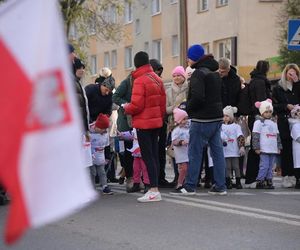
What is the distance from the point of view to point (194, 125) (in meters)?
10.2

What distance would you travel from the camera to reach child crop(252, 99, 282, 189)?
1145cm


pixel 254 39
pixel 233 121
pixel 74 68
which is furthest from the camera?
pixel 254 39

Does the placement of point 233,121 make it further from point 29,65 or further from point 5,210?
point 29,65

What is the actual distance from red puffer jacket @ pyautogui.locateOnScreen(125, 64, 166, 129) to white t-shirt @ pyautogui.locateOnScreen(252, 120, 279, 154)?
88.4 inches

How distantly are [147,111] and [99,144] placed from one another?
119cm

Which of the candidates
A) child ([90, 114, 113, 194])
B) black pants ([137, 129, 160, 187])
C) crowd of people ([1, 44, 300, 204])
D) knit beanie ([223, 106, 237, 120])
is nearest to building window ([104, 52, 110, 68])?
crowd of people ([1, 44, 300, 204])

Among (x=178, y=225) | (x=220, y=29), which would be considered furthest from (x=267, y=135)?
(x=220, y=29)

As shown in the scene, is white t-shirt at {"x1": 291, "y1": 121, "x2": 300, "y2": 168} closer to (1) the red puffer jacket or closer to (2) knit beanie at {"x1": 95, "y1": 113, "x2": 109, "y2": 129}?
(1) the red puffer jacket

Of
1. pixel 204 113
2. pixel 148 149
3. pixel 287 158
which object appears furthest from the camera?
pixel 287 158

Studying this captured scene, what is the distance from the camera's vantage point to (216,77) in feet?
33.2

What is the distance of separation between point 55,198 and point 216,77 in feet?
26.3

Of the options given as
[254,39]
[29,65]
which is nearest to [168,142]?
[29,65]

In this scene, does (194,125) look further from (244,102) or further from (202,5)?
(202,5)

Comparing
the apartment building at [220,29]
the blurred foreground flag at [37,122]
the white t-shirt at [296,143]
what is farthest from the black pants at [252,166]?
the apartment building at [220,29]
